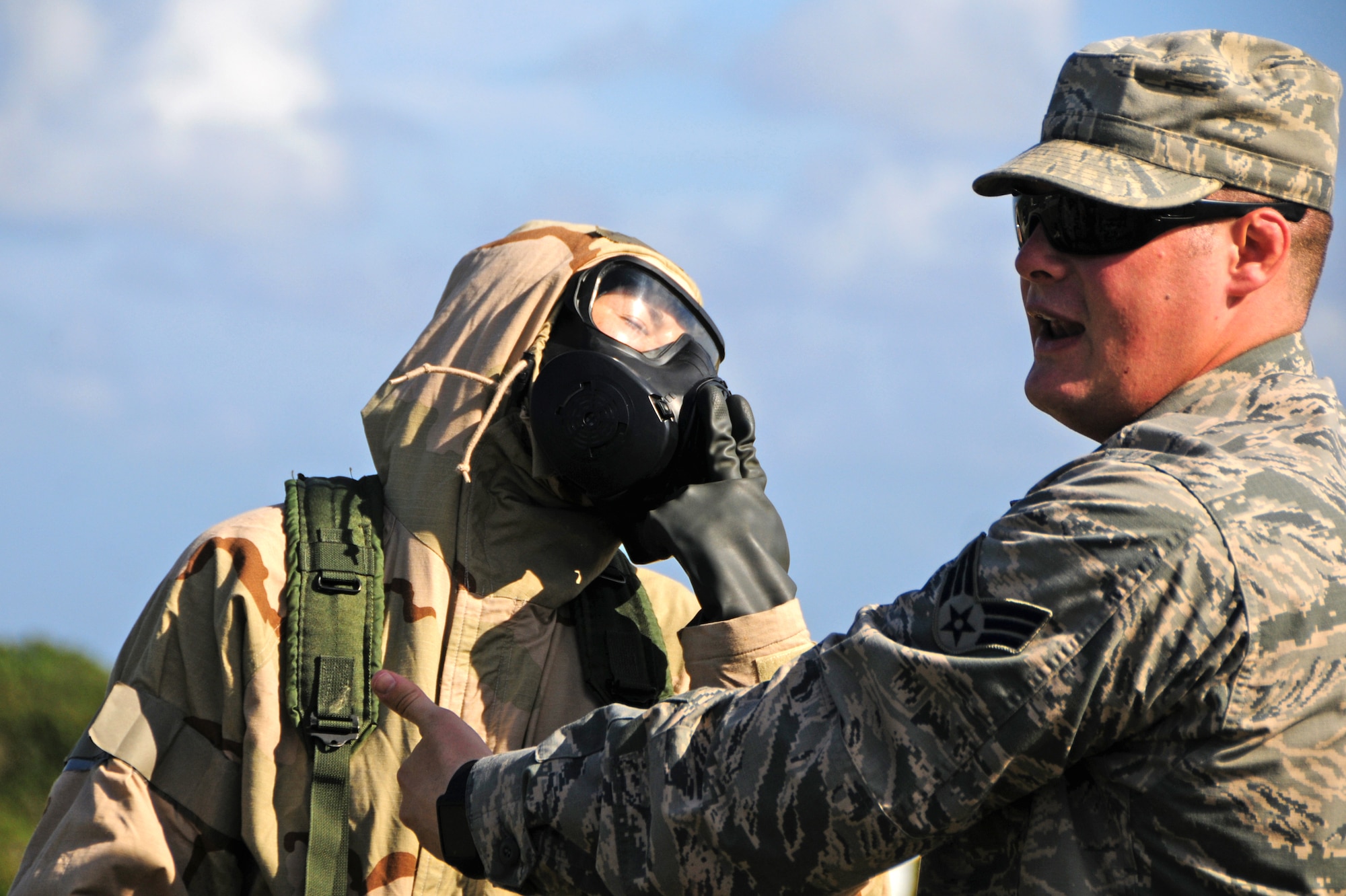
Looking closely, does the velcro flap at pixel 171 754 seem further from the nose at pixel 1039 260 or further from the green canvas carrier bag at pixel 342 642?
the nose at pixel 1039 260

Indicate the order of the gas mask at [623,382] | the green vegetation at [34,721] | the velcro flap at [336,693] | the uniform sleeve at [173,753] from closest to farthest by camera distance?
1. the uniform sleeve at [173,753]
2. the velcro flap at [336,693]
3. the gas mask at [623,382]
4. the green vegetation at [34,721]

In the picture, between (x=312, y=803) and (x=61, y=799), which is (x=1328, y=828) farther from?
(x=61, y=799)

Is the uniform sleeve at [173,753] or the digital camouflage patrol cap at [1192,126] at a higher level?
the digital camouflage patrol cap at [1192,126]

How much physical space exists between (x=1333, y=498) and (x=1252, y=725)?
1.20ft

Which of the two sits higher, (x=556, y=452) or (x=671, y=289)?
(x=671, y=289)

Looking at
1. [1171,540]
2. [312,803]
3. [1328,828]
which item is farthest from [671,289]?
[1328,828]

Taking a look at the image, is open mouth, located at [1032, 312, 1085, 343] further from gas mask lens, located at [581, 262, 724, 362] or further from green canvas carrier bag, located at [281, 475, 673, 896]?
green canvas carrier bag, located at [281, 475, 673, 896]

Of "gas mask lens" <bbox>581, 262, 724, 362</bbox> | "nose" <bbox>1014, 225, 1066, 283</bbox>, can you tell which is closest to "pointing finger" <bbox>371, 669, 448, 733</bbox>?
"gas mask lens" <bbox>581, 262, 724, 362</bbox>

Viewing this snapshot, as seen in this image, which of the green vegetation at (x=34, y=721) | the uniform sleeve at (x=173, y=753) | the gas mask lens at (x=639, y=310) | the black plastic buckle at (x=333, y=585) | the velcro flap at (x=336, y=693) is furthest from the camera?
the green vegetation at (x=34, y=721)

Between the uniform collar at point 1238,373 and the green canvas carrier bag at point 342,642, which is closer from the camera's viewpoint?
the uniform collar at point 1238,373

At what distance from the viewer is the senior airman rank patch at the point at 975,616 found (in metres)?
1.76

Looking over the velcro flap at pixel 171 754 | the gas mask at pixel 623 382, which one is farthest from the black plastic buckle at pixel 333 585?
the gas mask at pixel 623 382

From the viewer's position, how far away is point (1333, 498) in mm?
1875

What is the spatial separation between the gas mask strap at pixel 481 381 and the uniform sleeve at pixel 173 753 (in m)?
0.50
